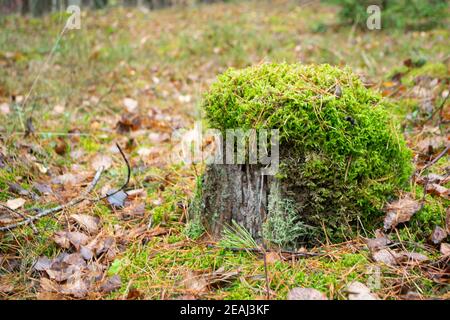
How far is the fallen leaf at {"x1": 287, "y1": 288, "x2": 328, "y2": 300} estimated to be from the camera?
1.84m

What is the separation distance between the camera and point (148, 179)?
3193 mm

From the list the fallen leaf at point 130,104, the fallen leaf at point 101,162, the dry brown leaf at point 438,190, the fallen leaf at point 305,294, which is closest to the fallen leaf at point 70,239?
the fallen leaf at point 101,162

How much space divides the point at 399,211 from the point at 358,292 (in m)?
0.63

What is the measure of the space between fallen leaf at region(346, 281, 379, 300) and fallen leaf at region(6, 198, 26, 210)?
2060 millimetres

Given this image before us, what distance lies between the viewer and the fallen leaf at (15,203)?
2.66m

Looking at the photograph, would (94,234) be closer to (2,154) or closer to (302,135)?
(2,154)

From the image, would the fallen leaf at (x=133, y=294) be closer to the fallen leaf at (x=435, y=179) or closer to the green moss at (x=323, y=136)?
the green moss at (x=323, y=136)

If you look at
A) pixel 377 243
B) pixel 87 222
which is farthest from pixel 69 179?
pixel 377 243

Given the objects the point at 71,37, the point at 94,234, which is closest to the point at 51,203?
the point at 94,234

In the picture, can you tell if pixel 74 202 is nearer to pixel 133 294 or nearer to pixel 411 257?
pixel 133 294

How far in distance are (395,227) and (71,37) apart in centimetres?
516

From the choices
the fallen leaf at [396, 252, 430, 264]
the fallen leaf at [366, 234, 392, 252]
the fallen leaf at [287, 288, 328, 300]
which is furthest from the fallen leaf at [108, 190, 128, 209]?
the fallen leaf at [396, 252, 430, 264]

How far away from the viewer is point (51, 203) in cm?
279

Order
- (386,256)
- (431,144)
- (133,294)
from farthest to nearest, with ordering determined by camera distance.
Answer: (431,144) → (386,256) → (133,294)
